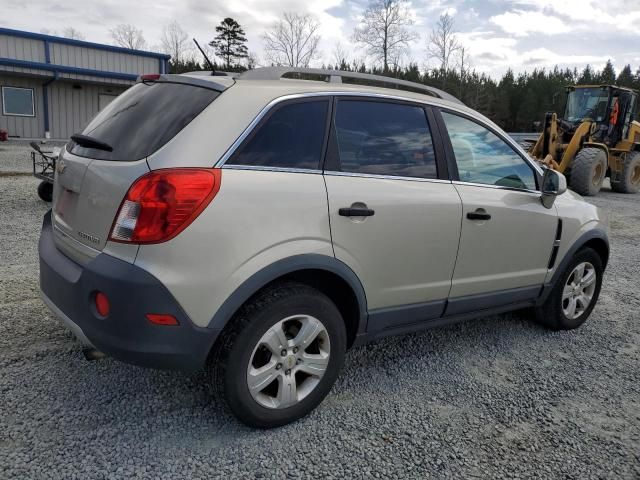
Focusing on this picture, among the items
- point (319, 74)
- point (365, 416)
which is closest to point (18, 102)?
point (319, 74)

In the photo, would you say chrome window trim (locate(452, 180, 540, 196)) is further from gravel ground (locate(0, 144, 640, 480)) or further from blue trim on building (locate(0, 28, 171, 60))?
blue trim on building (locate(0, 28, 171, 60))

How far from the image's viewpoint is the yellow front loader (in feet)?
45.3

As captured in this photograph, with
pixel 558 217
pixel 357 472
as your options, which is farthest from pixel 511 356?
pixel 357 472

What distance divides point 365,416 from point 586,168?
41.9 ft

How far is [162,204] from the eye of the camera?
2.27 meters

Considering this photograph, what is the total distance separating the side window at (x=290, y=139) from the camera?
2553 mm

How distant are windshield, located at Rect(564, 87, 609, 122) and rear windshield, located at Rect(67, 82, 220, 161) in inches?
603

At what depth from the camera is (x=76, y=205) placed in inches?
105

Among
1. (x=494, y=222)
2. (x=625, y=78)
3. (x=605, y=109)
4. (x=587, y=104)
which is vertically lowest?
(x=494, y=222)

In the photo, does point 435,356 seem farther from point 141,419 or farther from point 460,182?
point 141,419

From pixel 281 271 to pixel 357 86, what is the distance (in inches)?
52.0

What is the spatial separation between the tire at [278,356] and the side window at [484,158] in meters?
1.41

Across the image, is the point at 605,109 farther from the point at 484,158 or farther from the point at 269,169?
the point at 269,169

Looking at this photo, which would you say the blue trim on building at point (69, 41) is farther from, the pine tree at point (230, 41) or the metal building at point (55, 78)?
the pine tree at point (230, 41)
